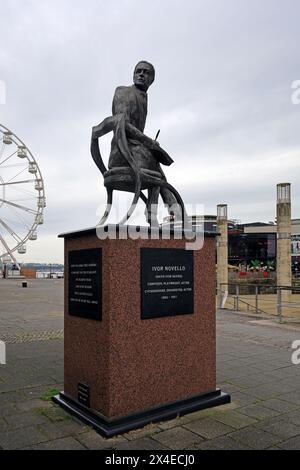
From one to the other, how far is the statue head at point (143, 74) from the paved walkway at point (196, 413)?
3807mm

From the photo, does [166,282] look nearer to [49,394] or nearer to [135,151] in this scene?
[135,151]

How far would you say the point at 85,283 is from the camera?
4633 millimetres

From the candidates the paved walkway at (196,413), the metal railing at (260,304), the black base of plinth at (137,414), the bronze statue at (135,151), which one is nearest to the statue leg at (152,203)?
the bronze statue at (135,151)

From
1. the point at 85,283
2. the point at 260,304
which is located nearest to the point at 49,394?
the point at 85,283

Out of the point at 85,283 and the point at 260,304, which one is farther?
the point at 260,304

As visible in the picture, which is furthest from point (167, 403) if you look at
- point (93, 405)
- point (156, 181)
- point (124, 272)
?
point (156, 181)

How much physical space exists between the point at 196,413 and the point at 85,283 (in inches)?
71.2

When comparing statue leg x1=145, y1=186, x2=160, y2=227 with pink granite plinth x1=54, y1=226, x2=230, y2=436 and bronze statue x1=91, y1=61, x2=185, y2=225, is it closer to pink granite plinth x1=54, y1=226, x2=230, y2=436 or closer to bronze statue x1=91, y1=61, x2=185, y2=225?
bronze statue x1=91, y1=61, x2=185, y2=225

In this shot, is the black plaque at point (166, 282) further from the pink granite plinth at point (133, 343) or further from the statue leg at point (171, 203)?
the statue leg at point (171, 203)

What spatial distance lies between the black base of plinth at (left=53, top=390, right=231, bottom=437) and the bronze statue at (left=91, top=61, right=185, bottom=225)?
6.70 ft

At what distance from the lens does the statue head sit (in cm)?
529

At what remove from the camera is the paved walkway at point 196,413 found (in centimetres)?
389
